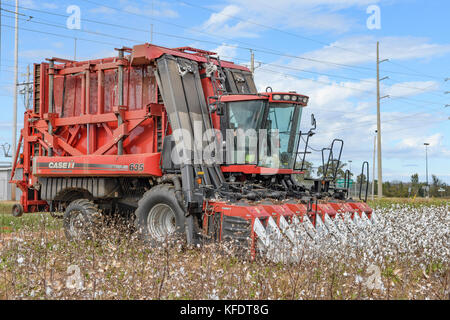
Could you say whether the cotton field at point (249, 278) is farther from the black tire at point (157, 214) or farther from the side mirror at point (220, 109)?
the side mirror at point (220, 109)

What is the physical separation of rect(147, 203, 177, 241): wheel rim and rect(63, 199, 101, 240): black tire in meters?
1.38

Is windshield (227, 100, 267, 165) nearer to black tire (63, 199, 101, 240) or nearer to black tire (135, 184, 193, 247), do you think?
black tire (135, 184, 193, 247)

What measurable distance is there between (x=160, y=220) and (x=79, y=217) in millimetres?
2165

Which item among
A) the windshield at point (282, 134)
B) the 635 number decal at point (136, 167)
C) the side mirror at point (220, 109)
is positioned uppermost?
the side mirror at point (220, 109)

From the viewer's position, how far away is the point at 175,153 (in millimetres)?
9406

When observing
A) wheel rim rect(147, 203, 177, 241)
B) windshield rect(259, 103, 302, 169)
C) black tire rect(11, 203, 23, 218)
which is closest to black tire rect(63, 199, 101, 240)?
wheel rim rect(147, 203, 177, 241)

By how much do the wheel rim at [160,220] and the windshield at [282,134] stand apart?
81.7 inches

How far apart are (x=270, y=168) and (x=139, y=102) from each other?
3.36m

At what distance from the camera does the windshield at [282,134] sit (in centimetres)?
945

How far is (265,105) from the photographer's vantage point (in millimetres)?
9352

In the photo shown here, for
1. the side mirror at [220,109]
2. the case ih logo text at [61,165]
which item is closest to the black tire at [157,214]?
the side mirror at [220,109]

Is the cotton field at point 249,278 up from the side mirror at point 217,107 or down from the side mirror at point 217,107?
down

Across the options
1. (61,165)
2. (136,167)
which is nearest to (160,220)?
(136,167)

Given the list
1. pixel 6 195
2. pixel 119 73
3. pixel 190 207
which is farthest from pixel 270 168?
pixel 6 195
